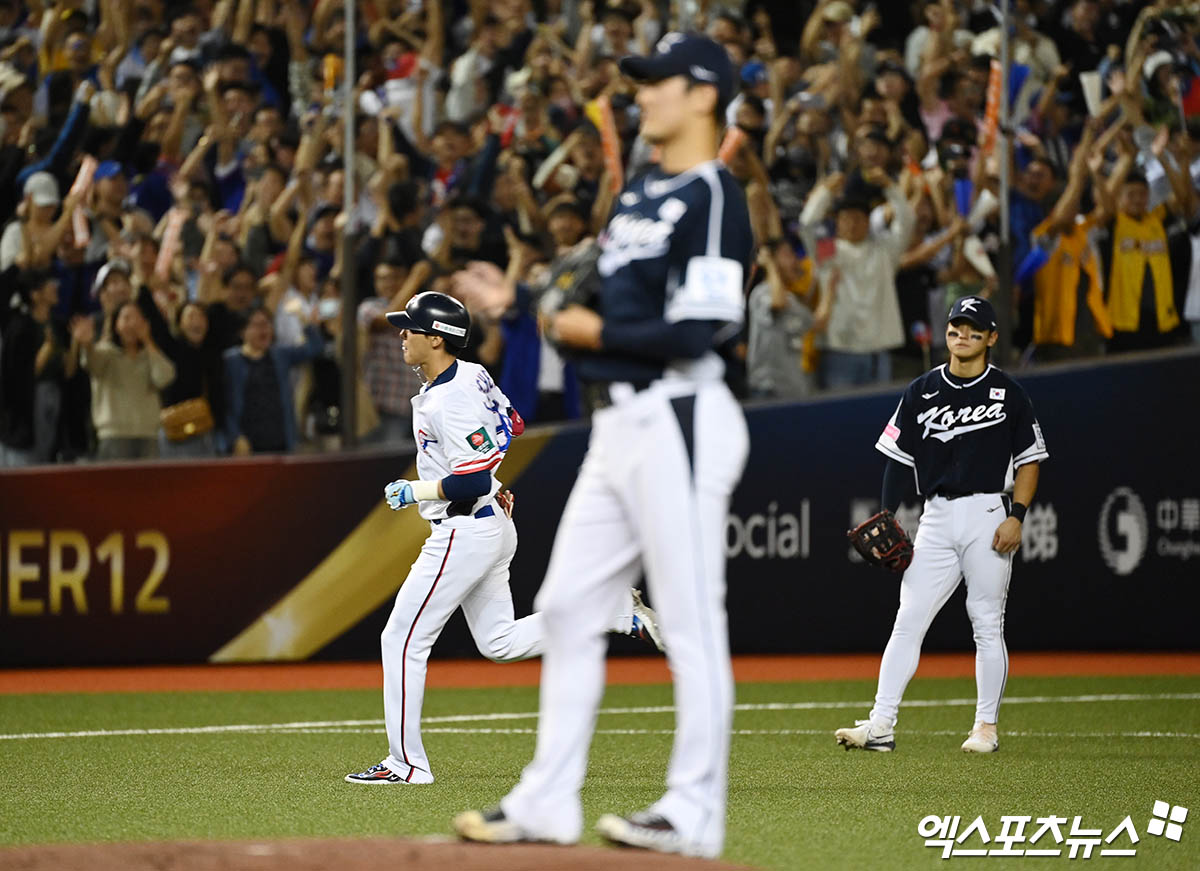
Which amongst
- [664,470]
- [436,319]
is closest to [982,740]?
[436,319]

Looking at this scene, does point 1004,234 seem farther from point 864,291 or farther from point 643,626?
point 643,626

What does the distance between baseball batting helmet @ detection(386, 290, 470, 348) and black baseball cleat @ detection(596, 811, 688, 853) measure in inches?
127

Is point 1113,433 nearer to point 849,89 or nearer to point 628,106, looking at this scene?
point 849,89

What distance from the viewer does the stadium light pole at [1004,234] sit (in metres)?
12.6

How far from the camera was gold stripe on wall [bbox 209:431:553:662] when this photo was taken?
1320 cm

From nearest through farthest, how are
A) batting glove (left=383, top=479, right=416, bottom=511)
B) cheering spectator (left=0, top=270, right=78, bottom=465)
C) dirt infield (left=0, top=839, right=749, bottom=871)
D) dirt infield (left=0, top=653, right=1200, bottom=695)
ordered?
dirt infield (left=0, top=839, right=749, bottom=871), batting glove (left=383, top=479, right=416, bottom=511), dirt infield (left=0, top=653, right=1200, bottom=695), cheering spectator (left=0, top=270, right=78, bottom=465)

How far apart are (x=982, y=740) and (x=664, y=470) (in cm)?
457

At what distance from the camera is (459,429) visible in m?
7.64

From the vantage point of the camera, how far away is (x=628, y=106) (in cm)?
1553

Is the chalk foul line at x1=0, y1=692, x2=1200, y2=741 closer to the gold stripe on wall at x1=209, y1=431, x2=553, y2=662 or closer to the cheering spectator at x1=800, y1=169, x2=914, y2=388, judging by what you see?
the gold stripe on wall at x1=209, y1=431, x2=553, y2=662

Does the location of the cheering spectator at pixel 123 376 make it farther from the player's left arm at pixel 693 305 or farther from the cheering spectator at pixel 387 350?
the player's left arm at pixel 693 305

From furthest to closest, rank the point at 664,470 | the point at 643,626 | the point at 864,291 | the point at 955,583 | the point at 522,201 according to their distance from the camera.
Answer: the point at 522,201 → the point at 864,291 → the point at 955,583 → the point at 643,626 → the point at 664,470

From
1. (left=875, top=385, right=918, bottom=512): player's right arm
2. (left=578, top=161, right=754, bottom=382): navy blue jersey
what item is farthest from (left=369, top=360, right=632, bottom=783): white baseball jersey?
(left=578, top=161, right=754, bottom=382): navy blue jersey

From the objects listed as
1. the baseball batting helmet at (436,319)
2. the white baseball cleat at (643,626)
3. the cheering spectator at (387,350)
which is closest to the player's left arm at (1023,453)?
the white baseball cleat at (643,626)
